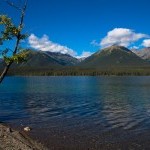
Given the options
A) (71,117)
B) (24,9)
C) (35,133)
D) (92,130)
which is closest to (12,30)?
(24,9)

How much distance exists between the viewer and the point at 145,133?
33562 millimetres

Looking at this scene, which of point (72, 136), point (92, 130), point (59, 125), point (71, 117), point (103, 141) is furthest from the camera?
point (71, 117)

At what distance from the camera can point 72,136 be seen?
105 feet

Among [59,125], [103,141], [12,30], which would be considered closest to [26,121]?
[59,125]

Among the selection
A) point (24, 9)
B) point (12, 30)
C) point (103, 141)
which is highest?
point (24, 9)

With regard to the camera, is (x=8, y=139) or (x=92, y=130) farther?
(x=92, y=130)

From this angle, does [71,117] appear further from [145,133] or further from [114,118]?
[145,133]

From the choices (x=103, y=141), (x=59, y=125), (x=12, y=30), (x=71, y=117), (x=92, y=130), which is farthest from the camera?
(x=71, y=117)

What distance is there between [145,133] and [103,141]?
18.4 feet

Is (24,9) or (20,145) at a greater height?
(24,9)

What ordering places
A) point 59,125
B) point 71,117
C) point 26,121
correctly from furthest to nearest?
point 71,117 → point 26,121 → point 59,125

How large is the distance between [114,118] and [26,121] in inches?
428

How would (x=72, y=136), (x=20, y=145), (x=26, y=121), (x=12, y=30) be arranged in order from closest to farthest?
(x=20, y=145) < (x=12, y=30) < (x=72, y=136) < (x=26, y=121)

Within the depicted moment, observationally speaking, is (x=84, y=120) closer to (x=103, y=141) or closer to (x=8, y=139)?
(x=103, y=141)
